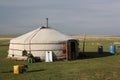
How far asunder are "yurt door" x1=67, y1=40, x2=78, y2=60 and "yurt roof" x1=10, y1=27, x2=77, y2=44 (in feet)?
1.67

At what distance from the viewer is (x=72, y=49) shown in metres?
26.5

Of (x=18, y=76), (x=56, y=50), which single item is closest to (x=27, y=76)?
(x=18, y=76)

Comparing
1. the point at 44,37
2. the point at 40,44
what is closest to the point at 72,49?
the point at 44,37

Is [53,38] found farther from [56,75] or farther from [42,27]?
[56,75]

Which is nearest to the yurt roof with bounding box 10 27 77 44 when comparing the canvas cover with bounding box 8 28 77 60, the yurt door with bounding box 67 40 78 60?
the canvas cover with bounding box 8 28 77 60

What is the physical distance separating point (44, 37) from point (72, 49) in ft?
8.81

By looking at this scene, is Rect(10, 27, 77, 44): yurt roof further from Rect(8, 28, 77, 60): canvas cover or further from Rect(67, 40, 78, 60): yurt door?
Rect(67, 40, 78, 60): yurt door

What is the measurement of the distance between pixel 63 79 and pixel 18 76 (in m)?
2.78

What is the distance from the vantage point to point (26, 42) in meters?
25.9

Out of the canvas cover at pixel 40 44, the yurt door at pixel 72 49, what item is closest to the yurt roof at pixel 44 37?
the canvas cover at pixel 40 44

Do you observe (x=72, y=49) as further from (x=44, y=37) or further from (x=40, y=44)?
(x=40, y=44)

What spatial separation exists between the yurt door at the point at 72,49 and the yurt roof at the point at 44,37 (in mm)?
510

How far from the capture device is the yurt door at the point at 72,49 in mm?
25359

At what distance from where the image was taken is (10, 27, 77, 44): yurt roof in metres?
25.5
